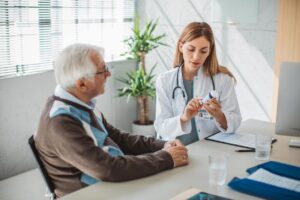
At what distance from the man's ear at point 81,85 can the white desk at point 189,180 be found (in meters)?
0.47

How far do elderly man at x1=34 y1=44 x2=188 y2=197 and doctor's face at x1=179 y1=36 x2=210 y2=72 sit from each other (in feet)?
2.48

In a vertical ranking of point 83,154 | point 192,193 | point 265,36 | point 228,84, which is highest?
point 265,36

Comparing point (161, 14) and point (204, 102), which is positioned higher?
point (161, 14)

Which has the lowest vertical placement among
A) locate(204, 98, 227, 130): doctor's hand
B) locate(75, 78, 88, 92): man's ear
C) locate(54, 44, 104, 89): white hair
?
locate(204, 98, 227, 130): doctor's hand

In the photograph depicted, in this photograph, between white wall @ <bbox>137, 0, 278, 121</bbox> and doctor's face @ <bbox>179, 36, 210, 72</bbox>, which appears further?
white wall @ <bbox>137, 0, 278, 121</bbox>

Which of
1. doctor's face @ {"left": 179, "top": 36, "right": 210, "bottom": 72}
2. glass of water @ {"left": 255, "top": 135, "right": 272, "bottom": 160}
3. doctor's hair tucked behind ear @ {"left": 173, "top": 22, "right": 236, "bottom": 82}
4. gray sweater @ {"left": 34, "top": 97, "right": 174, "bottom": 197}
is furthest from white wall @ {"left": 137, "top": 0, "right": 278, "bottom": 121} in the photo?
gray sweater @ {"left": 34, "top": 97, "right": 174, "bottom": 197}

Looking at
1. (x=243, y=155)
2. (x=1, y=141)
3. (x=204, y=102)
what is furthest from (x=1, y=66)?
(x=243, y=155)

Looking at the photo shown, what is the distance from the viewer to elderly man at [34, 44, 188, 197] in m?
1.91

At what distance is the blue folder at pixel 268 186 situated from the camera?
69.9 inches

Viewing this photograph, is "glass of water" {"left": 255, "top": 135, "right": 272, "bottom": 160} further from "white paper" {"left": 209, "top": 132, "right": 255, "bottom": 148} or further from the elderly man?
the elderly man

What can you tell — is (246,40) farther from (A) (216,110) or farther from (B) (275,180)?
(B) (275,180)

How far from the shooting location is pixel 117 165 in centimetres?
193

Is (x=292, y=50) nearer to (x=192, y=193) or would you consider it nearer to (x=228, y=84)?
(x=228, y=84)

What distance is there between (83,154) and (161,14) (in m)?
3.54
